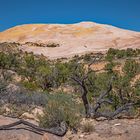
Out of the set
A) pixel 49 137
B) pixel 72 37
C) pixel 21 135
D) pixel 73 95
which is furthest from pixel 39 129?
pixel 72 37

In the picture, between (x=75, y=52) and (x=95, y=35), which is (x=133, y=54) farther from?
(x=95, y=35)

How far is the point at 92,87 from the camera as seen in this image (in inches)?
701

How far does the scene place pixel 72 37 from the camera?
72.2 m

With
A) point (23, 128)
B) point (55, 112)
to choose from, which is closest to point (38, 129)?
point (23, 128)

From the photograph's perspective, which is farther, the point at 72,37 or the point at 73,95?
the point at 72,37

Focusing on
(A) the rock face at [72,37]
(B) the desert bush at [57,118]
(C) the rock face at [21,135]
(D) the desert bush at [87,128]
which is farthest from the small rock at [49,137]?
(A) the rock face at [72,37]

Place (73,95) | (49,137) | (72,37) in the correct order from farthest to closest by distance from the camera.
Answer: (72,37)
(73,95)
(49,137)

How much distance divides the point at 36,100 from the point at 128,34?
6139 cm

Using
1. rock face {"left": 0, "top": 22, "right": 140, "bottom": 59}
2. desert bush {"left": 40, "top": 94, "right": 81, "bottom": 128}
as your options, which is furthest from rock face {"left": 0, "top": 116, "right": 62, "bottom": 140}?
rock face {"left": 0, "top": 22, "right": 140, "bottom": 59}

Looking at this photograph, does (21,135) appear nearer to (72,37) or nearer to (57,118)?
(57,118)

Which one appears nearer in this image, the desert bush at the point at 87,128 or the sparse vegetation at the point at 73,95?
the desert bush at the point at 87,128

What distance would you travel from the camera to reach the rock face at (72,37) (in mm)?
59750

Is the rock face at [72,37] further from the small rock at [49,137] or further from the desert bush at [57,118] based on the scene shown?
the small rock at [49,137]

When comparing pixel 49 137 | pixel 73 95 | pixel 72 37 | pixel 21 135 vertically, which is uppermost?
pixel 72 37
